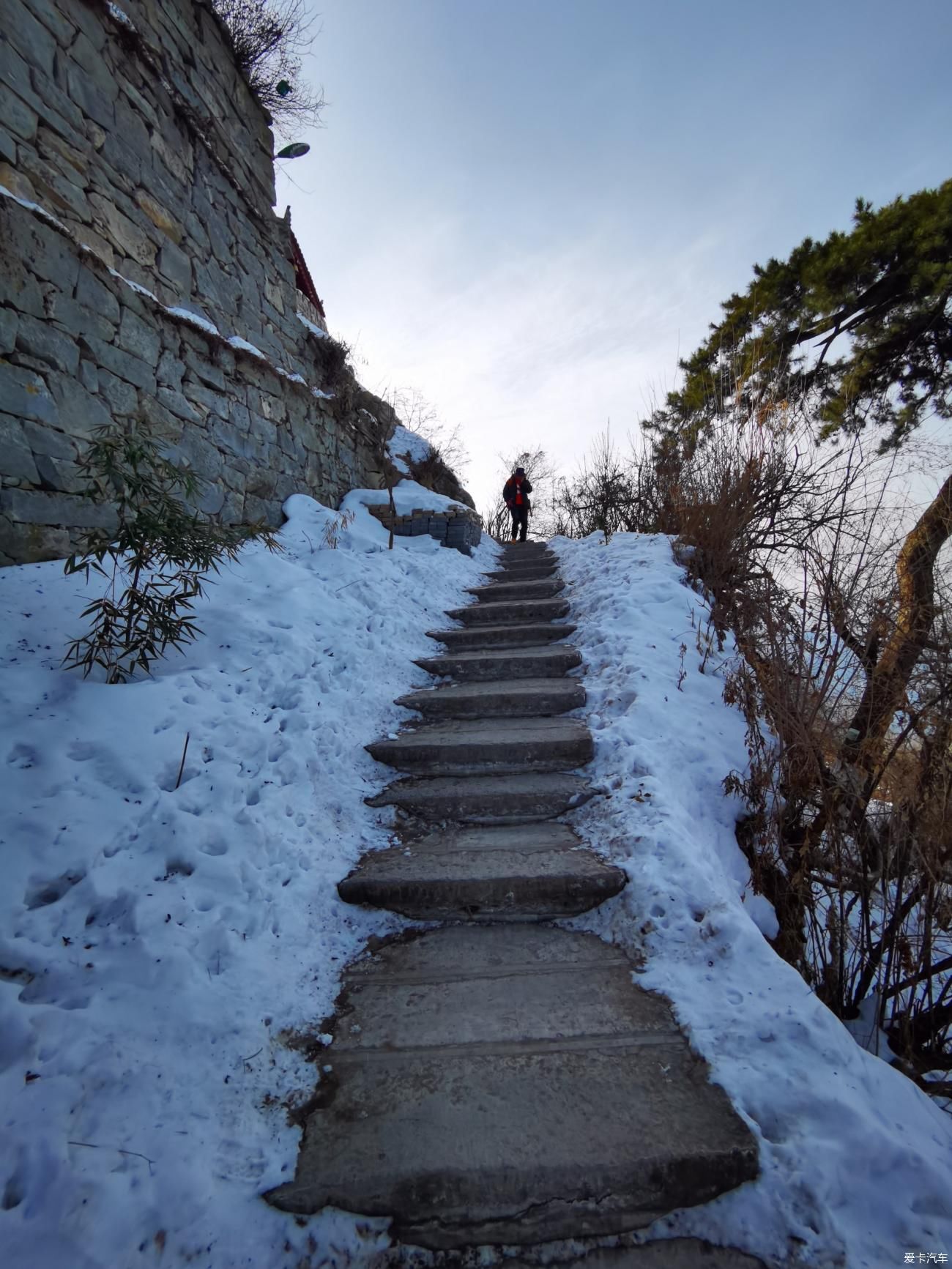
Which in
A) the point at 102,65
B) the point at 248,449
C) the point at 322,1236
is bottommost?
the point at 322,1236

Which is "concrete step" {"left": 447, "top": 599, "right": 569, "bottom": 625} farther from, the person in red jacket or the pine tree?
the person in red jacket

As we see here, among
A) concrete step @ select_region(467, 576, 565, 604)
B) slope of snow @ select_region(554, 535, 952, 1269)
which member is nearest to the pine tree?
concrete step @ select_region(467, 576, 565, 604)

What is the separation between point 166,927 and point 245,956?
26 centimetres

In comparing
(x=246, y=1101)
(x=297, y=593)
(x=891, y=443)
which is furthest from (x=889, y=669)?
(x=891, y=443)

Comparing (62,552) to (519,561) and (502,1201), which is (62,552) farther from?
(519,561)

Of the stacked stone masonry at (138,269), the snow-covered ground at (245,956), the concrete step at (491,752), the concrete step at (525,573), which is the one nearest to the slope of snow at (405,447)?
the stacked stone masonry at (138,269)

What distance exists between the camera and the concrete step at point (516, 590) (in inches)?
224

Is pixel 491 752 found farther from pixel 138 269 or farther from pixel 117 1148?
pixel 138 269

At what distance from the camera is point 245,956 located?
166cm

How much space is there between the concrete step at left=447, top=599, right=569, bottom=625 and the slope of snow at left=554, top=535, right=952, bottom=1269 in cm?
170

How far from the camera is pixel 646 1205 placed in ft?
3.93

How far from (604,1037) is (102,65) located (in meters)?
5.75

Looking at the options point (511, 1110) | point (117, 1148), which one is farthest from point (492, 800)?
point (117, 1148)

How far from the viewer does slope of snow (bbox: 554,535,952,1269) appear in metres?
1.16
